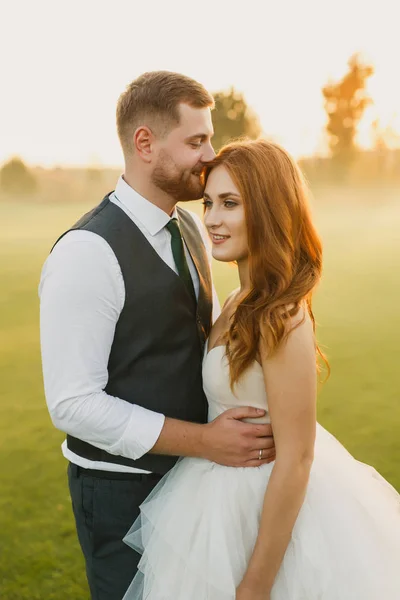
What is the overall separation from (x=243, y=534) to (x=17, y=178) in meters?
21.7

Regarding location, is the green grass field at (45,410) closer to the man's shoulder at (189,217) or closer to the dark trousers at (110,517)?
the dark trousers at (110,517)

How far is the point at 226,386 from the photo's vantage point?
191cm

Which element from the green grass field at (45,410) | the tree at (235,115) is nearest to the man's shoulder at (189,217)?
the green grass field at (45,410)

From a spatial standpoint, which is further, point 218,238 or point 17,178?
point 17,178

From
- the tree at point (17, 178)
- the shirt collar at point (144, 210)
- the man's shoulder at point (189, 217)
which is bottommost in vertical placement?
the tree at point (17, 178)

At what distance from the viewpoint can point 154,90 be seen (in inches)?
83.2

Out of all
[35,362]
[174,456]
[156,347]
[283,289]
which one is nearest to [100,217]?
[156,347]

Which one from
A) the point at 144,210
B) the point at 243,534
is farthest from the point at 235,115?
the point at 243,534

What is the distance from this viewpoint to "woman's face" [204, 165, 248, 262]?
194 centimetres

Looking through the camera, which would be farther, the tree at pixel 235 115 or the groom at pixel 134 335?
the tree at pixel 235 115

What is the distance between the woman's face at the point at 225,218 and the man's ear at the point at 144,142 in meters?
0.21

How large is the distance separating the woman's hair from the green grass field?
1895 millimetres

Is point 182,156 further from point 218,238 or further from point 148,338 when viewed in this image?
point 148,338

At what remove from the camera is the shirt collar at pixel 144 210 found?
2043 millimetres
